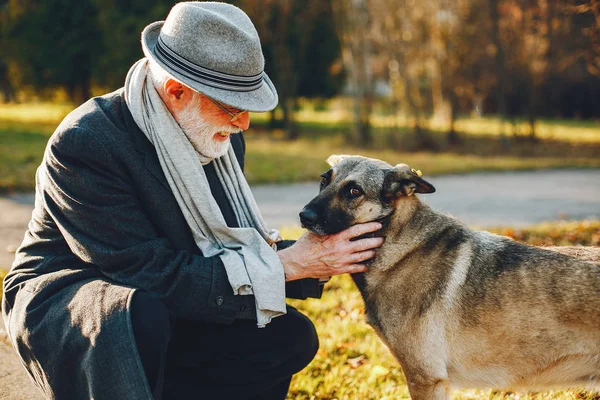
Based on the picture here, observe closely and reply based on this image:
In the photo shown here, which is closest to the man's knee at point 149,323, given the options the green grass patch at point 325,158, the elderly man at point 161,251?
the elderly man at point 161,251

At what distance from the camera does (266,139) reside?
2119 cm

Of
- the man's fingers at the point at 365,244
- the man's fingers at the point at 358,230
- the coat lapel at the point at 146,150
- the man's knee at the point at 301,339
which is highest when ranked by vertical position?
the coat lapel at the point at 146,150

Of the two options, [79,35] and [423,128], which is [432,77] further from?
[79,35]

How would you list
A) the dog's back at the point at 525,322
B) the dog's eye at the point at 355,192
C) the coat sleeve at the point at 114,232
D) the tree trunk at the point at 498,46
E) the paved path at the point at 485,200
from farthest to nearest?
the tree trunk at the point at 498,46
the paved path at the point at 485,200
the dog's eye at the point at 355,192
the dog's back at the point at 525,322
the coat sleeve at the point at 114,232

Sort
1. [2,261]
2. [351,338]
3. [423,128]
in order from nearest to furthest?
1. [351,338]
2. [2,261]
3. [423,128]

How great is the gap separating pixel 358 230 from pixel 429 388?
0.97 metres

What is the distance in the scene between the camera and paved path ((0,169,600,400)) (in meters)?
8.45

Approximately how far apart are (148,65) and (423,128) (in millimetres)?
16723

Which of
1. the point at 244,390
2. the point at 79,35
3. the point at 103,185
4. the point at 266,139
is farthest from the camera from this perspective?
the point at 79,35

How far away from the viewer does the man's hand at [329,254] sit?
3.21 m

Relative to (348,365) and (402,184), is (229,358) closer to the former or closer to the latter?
(348,365)

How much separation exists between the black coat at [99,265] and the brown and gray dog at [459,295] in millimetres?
816

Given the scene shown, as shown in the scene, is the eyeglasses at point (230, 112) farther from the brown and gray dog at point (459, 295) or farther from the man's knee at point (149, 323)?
the man's knee at point (149, 323)

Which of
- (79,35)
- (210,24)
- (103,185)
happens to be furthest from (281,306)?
(79,35)
